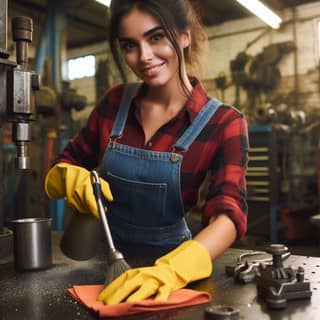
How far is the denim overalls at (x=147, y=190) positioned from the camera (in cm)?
104

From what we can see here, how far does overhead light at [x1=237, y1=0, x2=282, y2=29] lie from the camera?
12.5ft

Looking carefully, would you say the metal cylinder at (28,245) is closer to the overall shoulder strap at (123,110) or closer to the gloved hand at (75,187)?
the gloved hand at (75,187)

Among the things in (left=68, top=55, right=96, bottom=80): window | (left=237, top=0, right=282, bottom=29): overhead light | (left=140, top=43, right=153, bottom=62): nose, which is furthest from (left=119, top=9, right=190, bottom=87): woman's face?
(left=68, top=55, right=96, bottom=80): window

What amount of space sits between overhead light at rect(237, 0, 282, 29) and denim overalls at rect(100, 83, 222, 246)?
3.02 meters

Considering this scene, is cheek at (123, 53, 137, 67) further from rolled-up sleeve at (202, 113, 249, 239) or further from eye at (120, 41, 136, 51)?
rolled-up sleeve at (202, 113, 249, 239)

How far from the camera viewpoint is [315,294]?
2.25ft

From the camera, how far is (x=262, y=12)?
13.5 ft

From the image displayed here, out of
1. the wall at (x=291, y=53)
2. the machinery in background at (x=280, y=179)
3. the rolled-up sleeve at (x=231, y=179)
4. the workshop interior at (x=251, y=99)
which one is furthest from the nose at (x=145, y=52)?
the wall at (x=291, y=53)

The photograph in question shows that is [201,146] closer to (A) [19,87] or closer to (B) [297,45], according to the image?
(A) [19,87]

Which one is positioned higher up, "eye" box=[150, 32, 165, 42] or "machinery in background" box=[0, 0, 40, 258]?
"eye" box=[150, 32, 165, 42]

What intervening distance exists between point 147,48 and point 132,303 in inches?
23.7

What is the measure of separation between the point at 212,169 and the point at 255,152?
9.42ft

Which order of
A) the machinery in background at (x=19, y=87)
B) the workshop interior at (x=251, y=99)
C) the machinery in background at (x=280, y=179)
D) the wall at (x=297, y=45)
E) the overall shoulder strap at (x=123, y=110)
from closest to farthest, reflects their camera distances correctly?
the machinery in background at (x=19, y=87)
the overall shoulder strap at (x=123, y=110)
the workshop interior at (x=251, y=99)
the machinery in background at (x=280, y=179)
the wall at (x=297, y=45)

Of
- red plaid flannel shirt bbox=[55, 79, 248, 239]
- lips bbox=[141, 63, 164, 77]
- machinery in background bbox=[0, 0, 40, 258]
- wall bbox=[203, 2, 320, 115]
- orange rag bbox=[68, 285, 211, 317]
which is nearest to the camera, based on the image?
orange rag bbox=[68, 285, 211, 317]
